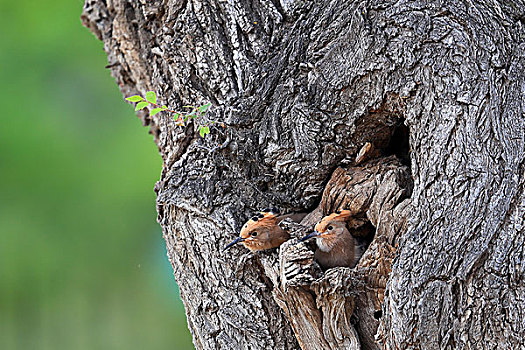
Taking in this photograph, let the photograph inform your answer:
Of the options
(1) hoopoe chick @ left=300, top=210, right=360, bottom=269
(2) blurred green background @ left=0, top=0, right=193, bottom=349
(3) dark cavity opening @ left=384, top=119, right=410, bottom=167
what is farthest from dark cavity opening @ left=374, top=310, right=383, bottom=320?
(2) blurred green background @ left=0, top=0, right=193, bottom=349

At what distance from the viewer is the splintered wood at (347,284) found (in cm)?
171

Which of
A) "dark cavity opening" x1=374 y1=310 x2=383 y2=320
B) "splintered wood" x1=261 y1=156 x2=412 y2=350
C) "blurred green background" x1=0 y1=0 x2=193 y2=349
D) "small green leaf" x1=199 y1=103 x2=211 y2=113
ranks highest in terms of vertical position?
"blurred green background" x1=0 y1=0 x2=193 y2=349

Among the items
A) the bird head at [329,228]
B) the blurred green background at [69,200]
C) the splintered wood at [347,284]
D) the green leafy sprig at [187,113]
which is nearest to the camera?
the splintered wood at [347,284]

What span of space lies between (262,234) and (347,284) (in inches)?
13.1

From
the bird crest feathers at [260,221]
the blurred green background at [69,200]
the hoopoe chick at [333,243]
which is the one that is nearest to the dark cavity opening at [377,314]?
the hoopoe chick at [333,243]

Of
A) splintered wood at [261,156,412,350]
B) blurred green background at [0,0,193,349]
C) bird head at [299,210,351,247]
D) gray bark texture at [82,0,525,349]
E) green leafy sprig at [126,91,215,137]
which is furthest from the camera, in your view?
blurred green background at [0,0,193,349]

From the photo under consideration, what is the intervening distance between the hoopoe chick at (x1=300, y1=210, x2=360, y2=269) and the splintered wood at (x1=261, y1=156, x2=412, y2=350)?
0.06m

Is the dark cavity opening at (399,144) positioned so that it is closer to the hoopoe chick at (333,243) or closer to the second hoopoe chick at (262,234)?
the hoopoe chick at (333,243)

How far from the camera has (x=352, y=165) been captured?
1.98 metres

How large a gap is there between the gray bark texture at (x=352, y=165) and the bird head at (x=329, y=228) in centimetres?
5

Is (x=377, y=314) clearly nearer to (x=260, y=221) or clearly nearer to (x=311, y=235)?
(x=311, y=235)

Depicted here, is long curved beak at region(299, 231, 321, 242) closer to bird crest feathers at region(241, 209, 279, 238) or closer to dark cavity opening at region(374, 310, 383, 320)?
bird crest feathers at region(241, 209, 279, 238)

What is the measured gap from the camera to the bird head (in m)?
1.83

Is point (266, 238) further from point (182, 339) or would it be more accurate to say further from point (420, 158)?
point (182, 339)
